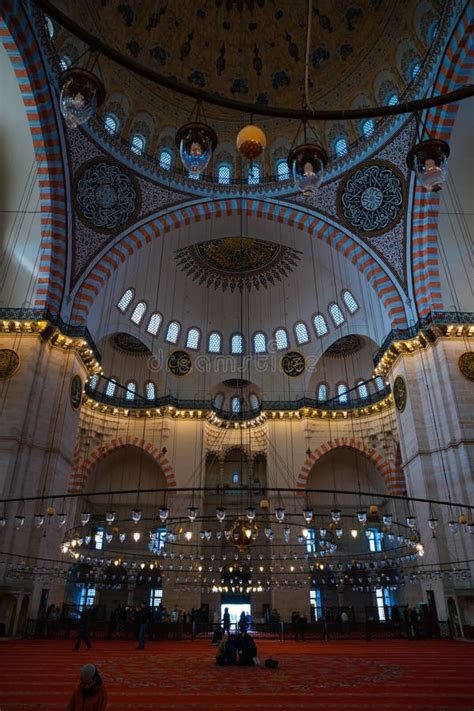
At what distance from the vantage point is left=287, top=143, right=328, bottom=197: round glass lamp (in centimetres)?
373

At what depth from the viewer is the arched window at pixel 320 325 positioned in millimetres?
17844

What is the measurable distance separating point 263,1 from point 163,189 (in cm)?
591

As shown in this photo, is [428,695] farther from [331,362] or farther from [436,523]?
[331,362]

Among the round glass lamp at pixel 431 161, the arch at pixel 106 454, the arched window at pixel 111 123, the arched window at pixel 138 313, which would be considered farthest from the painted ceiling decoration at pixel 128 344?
the round glass lamp at pixel 431 161

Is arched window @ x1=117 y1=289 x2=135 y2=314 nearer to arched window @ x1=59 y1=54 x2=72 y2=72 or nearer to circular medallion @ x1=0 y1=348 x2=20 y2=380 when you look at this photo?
circular medallion @ x1=0 y1=348 x2=20 y2=380

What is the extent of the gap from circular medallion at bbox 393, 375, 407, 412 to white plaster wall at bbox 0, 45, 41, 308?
9.83 meters

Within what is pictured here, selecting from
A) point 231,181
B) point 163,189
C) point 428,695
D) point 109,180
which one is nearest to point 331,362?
point 231,181

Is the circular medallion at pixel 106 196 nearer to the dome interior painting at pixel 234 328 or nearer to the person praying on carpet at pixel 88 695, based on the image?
the dome interior painting at pixel 234 328

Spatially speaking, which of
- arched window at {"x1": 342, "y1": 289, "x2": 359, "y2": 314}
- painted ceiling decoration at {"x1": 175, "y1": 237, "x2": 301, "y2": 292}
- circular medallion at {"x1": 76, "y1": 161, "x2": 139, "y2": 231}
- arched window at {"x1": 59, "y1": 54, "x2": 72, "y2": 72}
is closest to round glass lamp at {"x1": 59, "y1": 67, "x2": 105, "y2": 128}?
arched window at {"x1": 59, "y1": 54, "x2": 72, "y2": 72}

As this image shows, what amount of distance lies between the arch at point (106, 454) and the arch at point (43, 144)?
674cm

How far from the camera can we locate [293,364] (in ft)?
61.1

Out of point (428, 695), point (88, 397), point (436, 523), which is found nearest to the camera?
point (428, 695)

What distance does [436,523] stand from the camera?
33.9 feet

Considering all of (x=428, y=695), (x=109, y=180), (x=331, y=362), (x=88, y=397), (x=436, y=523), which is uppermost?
(x=109, y=180)
